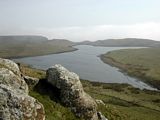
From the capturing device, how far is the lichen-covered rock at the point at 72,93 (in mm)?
25641

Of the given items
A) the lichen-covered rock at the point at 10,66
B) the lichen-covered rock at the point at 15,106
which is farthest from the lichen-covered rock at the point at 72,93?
the lichen-covered rock at the point at 15,106

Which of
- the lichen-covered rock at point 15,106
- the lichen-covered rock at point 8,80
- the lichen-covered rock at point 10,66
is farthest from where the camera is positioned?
the lichen-covered rock at point 10,66

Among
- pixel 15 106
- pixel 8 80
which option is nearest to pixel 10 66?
pixel 8 80

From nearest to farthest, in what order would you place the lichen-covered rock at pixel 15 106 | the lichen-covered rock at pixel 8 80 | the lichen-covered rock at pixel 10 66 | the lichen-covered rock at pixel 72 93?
the lichen-covered rock at pixel 15 106, the lichen-covered rock at pixel 8 80, the lichen-covered rock at pixel 72 93, the lichen-covered rock at pixel 10 66

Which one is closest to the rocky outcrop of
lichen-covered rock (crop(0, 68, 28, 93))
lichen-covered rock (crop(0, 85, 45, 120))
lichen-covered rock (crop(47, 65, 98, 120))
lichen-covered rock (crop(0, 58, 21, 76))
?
lichen-covered rock (crop(0, 85, 45, 120))

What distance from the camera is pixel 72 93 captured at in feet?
84.1

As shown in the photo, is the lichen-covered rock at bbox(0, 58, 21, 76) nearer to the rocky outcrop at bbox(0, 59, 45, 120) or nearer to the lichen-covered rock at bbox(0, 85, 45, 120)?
the rocky outcrop at bbox(0, 59, 45, 120)

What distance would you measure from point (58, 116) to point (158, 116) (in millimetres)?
31012

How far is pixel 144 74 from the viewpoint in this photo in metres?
131

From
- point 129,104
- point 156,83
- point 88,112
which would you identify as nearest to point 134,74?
point 156,83

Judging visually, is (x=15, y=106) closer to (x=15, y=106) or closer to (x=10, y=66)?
(x=15, y=106)

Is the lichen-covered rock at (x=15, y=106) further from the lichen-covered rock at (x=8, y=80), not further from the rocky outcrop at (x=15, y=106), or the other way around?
the lichen-covered rock at (x=8, y=80)

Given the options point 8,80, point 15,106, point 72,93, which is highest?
point 8,80

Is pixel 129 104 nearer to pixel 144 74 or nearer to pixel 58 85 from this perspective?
pixel 58 85
